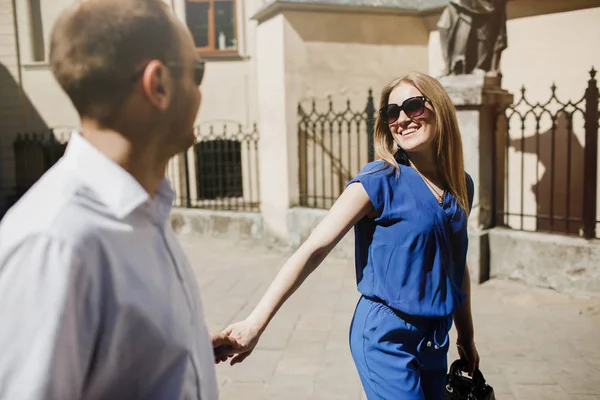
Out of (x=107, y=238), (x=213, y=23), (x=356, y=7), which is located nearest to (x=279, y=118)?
(x=356, y=7)

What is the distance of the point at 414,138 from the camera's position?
2.24 meters

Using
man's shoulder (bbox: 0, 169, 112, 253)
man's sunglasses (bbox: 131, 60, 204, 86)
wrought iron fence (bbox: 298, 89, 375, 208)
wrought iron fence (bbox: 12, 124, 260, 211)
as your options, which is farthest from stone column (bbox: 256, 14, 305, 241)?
man's shoulder (bbox: 0, 169, 112, 253)

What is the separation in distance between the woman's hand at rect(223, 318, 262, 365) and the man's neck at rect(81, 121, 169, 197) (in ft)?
2.88

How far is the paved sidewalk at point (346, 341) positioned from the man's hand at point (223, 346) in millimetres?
2233

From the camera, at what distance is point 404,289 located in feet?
6.79

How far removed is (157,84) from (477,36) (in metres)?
6.37

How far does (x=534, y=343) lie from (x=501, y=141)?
4.70 metres

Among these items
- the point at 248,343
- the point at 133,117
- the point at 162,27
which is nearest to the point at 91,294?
the point at 133,117

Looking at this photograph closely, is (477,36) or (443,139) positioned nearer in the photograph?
(443,139)

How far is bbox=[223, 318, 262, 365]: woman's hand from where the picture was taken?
180cm

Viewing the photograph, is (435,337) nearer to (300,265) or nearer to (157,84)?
(300,265)

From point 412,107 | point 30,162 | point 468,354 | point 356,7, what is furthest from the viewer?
point 30,162

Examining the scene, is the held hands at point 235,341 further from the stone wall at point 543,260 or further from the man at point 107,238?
the stone wall at point 543,260

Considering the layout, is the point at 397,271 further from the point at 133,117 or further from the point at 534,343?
the point at 534,343
